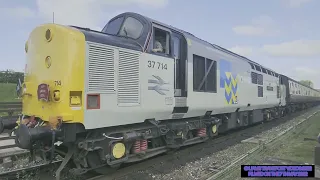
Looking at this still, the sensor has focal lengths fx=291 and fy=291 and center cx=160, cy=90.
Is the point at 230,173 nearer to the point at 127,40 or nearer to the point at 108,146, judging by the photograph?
the point at 108,146

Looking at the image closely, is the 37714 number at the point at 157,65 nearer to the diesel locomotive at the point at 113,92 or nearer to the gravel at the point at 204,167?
the diesel locomotive at the point at 113,92

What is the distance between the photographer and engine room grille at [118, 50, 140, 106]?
225 inches

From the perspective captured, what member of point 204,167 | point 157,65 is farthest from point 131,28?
point 204,167

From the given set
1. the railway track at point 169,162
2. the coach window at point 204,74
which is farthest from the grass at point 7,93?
the coach window at point 204,74

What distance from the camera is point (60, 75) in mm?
5020

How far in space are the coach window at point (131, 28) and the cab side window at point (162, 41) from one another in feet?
1.42

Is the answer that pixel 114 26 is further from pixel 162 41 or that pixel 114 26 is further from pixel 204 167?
pixel 204 167

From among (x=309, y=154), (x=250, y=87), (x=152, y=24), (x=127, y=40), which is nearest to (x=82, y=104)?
(x=127, y=40)

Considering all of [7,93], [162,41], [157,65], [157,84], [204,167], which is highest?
[162,41]

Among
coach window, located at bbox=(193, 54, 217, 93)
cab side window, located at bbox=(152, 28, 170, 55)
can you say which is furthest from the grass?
cab side window, located at bbox=(152, 28, 170, 55)

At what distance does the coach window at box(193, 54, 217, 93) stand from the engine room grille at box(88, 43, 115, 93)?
10.4 feet

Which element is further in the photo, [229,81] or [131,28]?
[229,81]

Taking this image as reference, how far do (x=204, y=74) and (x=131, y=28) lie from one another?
9.36ft

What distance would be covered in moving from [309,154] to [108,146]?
586cm
